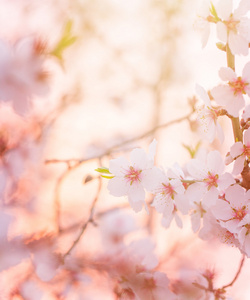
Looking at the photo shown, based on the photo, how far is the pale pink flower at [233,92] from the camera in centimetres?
37

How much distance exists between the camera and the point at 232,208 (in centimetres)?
40

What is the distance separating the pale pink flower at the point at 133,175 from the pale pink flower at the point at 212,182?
0.06m

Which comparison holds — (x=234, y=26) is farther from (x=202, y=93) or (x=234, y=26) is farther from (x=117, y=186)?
(x=117, y=186)

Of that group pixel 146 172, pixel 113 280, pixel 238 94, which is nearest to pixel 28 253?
pixel 113 280

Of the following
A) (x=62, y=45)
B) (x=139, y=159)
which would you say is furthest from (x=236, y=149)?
(x=62, y=45)

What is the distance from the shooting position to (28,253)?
59 cm

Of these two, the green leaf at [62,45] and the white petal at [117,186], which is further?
the green leaf at [62,45]

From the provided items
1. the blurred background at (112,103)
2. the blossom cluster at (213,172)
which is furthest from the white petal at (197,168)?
the blurred background at (112,103)

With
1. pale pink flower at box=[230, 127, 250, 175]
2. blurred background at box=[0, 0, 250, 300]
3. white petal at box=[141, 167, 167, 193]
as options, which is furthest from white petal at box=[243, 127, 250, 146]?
blurred background at box=[0, 0, 250, 300]

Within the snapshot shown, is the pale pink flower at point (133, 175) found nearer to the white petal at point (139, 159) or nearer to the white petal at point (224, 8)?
the white petal at point (139, 159)

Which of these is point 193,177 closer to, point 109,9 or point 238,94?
point 238,94

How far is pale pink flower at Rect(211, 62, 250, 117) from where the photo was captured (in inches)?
14.4

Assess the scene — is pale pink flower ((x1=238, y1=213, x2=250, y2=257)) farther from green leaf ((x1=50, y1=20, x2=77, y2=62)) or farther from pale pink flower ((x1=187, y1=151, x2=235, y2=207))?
green leaf ((x1=50, y1=20, x2=77, y2=62))

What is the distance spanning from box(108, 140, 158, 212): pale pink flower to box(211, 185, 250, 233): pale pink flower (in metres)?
0.09
